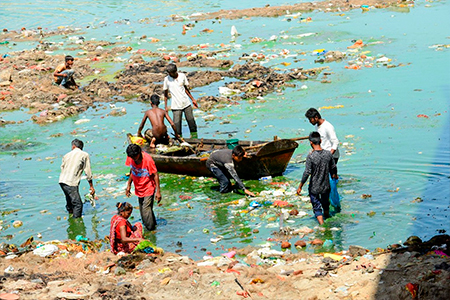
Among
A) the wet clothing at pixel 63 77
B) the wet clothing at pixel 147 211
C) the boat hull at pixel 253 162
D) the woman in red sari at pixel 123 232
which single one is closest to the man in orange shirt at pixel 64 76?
the wet clothing at pixel 63 77

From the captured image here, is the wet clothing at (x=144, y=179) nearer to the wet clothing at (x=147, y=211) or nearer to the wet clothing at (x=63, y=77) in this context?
the wet clothing at (x=147, y=211)

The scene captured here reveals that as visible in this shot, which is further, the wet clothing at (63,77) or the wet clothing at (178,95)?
the wet clothing at (63,77)

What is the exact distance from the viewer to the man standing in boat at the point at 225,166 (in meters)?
9.45

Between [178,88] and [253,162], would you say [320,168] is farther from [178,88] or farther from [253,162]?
[178,88]

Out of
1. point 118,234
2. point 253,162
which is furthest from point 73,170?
point 253,162

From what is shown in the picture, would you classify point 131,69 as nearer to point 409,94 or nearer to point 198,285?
point 409,94

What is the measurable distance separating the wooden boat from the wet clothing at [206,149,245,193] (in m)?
0.49

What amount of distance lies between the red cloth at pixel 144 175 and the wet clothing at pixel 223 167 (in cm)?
158

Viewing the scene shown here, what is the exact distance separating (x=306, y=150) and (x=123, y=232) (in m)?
5.43

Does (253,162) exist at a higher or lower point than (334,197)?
higher

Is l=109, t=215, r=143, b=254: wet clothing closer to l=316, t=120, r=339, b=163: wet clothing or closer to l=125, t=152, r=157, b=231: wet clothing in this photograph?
l=125, t=152, r=157, b=231: wet clothing

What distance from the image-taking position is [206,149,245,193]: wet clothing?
966cm

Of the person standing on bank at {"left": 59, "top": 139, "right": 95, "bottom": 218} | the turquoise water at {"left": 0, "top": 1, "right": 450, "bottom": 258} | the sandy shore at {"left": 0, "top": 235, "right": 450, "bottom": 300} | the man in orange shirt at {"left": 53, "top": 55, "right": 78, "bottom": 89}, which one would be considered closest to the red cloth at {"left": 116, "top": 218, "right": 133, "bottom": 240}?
the sandy shore at {"left": 0, "top": 235, "right": 450, "bottom": 300}

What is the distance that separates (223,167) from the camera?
32.6 ft
